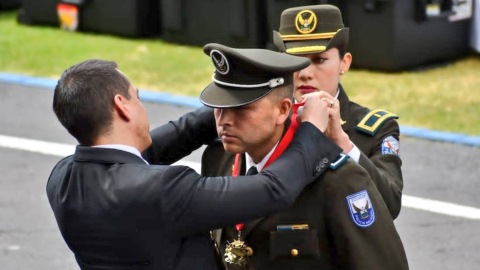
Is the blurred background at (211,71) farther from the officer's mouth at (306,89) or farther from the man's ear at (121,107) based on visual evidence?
the man's ear at (121,107)

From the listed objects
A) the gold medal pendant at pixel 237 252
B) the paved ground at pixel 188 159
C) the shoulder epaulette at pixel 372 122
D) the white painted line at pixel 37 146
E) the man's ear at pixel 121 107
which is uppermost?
the man's ear at pixel 121 107

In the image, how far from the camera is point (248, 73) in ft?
11.0

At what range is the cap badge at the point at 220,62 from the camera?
3.39 m

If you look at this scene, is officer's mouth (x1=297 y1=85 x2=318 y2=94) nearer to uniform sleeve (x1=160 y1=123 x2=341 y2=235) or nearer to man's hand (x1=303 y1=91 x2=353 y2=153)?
man's hand (x1=303 y1=91 x2=353 y2=153)

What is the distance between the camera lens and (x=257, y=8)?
11.9 metres

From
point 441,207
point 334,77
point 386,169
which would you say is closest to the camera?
point 386,169

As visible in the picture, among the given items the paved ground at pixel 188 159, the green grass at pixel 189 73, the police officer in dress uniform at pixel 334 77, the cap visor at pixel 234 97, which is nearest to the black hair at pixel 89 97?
the cap visor at pixel 234 97

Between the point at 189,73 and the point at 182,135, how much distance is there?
7753mm

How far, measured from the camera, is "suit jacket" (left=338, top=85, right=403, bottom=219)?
3872 mm

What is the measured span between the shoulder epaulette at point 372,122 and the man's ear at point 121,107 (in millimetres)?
1389

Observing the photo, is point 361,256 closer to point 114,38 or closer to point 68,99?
point 68,99

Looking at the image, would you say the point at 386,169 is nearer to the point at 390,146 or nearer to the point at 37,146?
the point at 390,146

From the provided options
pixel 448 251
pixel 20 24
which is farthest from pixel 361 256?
pixel 20 24

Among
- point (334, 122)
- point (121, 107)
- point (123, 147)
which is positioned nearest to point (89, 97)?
point (121, 107)
